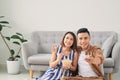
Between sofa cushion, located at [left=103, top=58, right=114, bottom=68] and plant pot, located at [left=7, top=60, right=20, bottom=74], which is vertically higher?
sofa cushion, located at [left=103, top=58, right=114, bottom=68]

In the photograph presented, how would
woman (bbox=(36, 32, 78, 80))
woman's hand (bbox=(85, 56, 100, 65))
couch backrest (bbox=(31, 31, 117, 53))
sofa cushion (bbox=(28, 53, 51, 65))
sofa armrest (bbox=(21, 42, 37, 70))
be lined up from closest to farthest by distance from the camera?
woman's hand (bbox=(85, 56, 100, 65)) → woman (bbox=(36, 32, 78, 80)) → sofa cushion (bbox=(28, 53, 51, 65)) → sofa armrest (bbox=(21, 42, 37, 70)) → couch backrest (bbox=(31, 31, 117, 53))

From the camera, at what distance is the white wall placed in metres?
4.52

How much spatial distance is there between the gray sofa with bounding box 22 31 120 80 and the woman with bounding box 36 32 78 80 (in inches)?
52.6

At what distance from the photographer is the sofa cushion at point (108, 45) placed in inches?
150

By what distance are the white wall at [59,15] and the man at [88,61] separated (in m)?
2.29

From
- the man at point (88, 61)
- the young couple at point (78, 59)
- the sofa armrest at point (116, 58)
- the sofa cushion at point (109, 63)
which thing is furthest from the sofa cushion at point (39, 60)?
the man at point (88, 61)

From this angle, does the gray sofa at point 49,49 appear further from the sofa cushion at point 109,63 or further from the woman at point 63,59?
the woman at point 63,59

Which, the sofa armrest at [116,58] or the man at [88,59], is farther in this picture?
the sofa armrest at [116,58]

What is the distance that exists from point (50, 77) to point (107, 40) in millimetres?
1942

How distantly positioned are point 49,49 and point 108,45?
1.15m

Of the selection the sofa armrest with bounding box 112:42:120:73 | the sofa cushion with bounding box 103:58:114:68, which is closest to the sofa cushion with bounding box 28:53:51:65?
the sofa cushion with bounding box 103:58:114:68

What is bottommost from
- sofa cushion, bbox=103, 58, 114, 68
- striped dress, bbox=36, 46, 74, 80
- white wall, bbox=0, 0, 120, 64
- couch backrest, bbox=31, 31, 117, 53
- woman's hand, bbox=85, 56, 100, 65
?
sofa cushion, bbox=103, 58, 114, 68

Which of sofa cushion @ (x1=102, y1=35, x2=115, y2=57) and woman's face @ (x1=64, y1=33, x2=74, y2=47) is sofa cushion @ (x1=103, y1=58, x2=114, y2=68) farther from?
woman's face @ (x1=64, y1=33, x2=74, y2=47)

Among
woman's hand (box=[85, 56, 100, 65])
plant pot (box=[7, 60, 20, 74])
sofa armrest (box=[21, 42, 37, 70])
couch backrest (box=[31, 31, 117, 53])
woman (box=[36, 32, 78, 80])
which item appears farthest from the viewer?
couch backrest (box=[31, 31, 117, 53])
